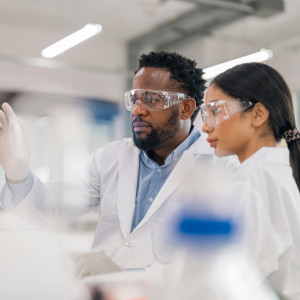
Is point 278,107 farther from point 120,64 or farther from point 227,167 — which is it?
point 120,64

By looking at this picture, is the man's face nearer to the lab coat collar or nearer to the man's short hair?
the man's short hair

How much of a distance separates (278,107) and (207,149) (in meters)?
0.19

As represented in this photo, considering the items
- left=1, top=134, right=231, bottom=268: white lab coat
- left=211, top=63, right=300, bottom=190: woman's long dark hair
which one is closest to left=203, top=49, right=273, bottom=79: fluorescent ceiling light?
left=211, top=63, right=300, bottom=190: woman's long dark hair

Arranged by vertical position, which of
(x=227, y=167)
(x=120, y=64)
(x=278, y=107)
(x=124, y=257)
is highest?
(x=120, y=64)

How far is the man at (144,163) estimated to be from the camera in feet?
3.21

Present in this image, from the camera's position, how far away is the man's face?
1.10 metres

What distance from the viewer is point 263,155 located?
931 mm

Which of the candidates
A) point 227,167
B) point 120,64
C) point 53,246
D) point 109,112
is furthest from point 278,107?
point 120,64

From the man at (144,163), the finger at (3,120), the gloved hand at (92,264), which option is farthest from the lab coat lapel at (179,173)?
the finger at (3,120)

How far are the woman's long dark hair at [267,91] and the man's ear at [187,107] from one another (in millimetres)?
158

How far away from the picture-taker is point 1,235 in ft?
2.28

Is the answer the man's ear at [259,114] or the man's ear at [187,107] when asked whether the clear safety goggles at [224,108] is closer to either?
the man's ear at [259,114]

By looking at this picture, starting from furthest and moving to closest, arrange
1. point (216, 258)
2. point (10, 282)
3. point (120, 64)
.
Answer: point (120, 64) → point (216, 258) → point (10, 282)

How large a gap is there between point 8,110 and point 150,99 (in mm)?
424
